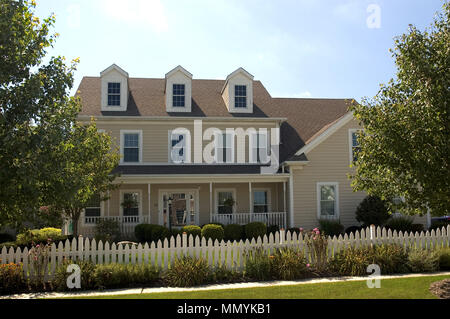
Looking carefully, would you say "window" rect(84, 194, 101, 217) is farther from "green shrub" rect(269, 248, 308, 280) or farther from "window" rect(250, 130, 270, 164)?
"green shrub" rect(269, 248, 308, 280)

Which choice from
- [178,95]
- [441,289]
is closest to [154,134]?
[178,95]

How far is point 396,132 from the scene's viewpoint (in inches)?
313

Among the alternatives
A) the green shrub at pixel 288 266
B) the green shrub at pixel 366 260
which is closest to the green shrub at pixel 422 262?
the green shrub at pixel 366 260

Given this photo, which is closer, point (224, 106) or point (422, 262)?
point (422, 262)

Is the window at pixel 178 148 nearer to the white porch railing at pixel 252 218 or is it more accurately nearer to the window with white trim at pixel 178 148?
the window with white trim at pixel 178 148

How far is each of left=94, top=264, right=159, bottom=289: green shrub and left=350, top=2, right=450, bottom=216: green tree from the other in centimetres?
605

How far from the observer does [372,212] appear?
57.3 ft

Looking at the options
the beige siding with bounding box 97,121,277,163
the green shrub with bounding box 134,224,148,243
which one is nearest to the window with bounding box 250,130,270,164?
the beige siding with bounding box 97,121,277,163

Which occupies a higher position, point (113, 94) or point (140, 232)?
point (113, 94)

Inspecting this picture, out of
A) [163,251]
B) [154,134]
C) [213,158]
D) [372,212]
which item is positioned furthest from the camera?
[213,158]

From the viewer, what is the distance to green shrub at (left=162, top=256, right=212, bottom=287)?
891 centimetres

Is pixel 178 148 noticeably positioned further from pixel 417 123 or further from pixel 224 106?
pixel 417 123

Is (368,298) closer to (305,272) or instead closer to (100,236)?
(305,272)

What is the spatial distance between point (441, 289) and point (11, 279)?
9658mm
